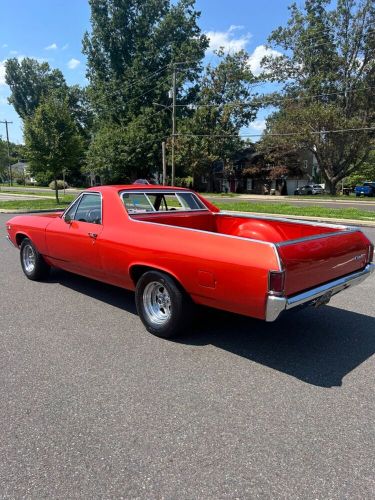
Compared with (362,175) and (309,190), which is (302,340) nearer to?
(309,190)

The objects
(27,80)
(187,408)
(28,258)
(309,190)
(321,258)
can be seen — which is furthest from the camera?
(27,80)

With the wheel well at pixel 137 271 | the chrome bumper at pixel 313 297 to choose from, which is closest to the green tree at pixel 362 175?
the chrome bumper at pixel 313 297

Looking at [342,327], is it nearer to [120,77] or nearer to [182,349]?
[182,349]

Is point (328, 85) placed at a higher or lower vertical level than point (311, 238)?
higher

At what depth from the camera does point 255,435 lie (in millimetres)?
2807

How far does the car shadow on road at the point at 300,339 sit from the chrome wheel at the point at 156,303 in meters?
0.31

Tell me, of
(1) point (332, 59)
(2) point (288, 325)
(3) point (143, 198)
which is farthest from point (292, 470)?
(1) point (332, 59)

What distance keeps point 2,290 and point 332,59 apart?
41076mm

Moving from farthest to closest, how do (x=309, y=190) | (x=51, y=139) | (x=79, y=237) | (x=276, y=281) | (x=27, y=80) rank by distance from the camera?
1. (x=27, y=80)
2. (x=309, y=190)
3. (x=51, y=139)
4. (x=79, y=237)
5. (x=276, y=281)

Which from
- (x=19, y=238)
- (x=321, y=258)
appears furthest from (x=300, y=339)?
(x=19, y=238)

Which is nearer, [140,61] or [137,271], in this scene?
[137,271]

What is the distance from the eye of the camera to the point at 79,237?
A: 542 centimetres

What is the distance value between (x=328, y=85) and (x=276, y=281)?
41169mm

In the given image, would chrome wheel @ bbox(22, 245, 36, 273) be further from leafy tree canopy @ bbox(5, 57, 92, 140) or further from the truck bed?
leafy tree canopy @ bbox(5, 57, 92, 140)
